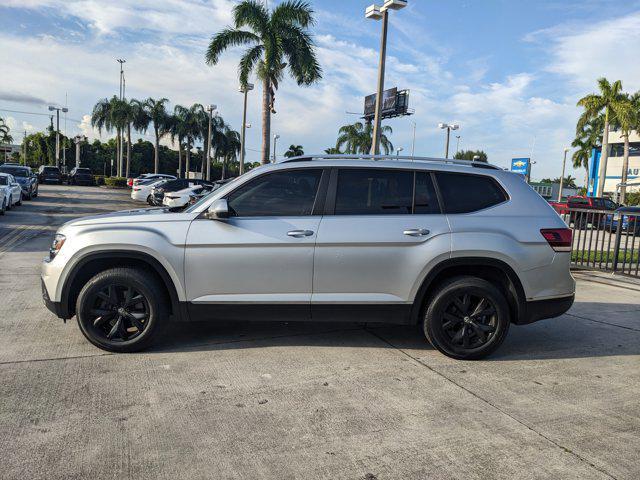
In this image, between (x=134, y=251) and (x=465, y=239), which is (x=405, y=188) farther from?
(x=134, y=251)

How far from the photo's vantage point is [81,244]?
463 centimetres

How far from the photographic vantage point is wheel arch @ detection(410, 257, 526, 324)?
A: 15.6 feet

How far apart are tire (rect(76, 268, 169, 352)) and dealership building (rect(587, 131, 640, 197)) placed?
5915cm

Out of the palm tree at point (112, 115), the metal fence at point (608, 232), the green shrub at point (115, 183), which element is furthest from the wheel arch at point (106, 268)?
the palm tree at point (112, 115)

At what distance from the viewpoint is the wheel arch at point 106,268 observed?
463 centimetres

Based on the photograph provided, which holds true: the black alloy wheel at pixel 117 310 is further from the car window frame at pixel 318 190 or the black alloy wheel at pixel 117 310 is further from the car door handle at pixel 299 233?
the car door handle at pixel 299 233

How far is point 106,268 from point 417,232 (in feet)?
9.50

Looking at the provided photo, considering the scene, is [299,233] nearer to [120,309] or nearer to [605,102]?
[120,309]

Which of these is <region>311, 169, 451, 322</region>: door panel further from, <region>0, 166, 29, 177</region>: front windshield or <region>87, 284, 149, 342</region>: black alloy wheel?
<region>0, 166, 29, 177</region>: front windshield

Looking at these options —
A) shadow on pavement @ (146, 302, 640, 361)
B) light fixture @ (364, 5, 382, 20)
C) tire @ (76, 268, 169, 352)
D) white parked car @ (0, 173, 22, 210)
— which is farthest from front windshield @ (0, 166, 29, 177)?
tire @ (76, 268, 169, 352)

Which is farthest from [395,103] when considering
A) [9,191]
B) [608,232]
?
[608,232]

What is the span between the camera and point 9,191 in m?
18.6

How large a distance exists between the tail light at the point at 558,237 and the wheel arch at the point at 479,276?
17.9 inches

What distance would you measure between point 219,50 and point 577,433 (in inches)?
1008
